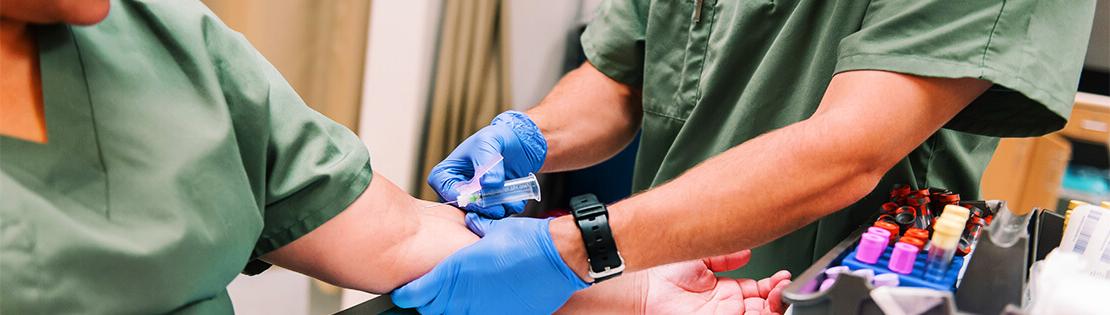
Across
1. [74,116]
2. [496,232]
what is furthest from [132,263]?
[496,232]

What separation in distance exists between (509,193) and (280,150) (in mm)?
394

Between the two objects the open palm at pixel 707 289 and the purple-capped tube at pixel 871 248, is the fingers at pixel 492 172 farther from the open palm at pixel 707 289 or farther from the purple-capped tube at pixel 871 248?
the purple-capped tube at pixel 871 248

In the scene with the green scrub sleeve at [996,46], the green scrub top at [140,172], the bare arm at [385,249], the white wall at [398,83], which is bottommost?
the white wall at [398,83]

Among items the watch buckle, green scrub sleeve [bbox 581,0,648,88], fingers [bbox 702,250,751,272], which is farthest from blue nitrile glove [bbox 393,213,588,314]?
green scrub sleeve [bbox 581,0,648,88]

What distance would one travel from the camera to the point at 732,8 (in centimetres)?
131

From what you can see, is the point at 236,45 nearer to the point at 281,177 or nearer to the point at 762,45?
the point at 281,177

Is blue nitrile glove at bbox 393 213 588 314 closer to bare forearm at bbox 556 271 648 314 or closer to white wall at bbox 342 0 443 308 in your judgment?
bare forearm at bbox 556 271 648 314

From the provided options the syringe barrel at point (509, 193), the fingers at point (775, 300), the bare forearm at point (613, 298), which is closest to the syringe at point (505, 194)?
the syringe barrel at point (509, 193)

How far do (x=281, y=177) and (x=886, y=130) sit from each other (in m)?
0.75

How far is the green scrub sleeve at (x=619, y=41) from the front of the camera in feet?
4.91

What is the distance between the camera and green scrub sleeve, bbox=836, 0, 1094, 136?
3.04 ft

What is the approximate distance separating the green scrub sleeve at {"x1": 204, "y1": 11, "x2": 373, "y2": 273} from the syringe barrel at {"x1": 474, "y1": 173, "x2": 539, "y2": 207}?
0.82 feet

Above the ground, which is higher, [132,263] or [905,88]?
[905,88]

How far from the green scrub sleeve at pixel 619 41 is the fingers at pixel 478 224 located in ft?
1.75
